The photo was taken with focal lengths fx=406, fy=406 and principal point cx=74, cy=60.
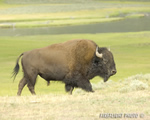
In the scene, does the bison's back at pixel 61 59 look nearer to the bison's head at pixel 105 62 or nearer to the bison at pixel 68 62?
the bison at pixel 68 62

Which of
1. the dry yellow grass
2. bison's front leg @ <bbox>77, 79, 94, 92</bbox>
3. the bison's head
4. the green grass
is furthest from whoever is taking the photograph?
the green grass

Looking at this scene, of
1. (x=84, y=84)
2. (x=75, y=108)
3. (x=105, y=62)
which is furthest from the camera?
(x=105, y=62)

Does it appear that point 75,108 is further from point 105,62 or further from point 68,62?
point 105,62

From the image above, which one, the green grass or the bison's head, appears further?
the green grass

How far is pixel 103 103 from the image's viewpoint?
25.7 ft

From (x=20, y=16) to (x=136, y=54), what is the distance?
2509 inches

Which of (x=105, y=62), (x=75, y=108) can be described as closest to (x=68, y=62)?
(x=105, y=62)

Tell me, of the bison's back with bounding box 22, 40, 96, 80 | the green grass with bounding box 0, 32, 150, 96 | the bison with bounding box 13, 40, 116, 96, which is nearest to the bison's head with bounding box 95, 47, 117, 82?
the bison with bounding box 13, 40, 116, 96

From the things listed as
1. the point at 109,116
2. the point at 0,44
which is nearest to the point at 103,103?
the point at 109,116

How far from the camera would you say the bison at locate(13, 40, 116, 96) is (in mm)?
10188

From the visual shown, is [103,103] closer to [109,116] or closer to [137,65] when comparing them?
[109,116]

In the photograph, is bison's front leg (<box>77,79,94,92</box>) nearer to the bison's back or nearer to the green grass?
the bison's back

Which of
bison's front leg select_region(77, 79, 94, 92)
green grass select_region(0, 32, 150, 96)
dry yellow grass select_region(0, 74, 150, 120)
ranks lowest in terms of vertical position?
green grass select_region(0, 32, 150, 96)

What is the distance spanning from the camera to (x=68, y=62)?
33.5 feet
